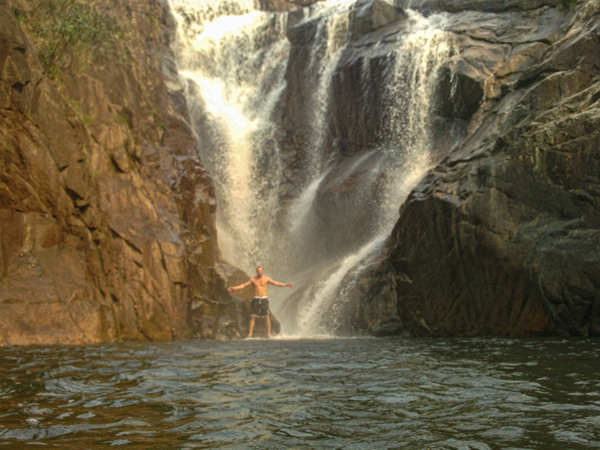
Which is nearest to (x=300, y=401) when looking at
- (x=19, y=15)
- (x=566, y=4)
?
(x=19, y=15)

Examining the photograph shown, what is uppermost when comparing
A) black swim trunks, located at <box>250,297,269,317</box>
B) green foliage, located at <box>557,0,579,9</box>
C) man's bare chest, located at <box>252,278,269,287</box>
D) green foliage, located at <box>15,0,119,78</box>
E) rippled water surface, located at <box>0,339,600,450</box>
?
green foliage, located at <box>557,0,579,9</box>

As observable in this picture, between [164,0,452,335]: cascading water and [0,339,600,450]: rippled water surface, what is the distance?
29.9 ft

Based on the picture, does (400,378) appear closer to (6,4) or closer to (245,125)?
(6,4)

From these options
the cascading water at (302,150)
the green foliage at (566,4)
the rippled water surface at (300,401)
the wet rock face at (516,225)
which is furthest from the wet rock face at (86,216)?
the green foliage at (566,4)

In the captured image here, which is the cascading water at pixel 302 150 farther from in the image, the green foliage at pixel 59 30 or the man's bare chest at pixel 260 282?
the green foliage at pixel 59 30

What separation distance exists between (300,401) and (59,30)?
11.9m

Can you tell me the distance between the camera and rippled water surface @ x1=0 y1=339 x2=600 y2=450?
12.3 feet

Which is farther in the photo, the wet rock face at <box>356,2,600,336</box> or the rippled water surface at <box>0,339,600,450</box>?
the wet rock face at <box>356,2,600,336</box>

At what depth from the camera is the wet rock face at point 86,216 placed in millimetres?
10445

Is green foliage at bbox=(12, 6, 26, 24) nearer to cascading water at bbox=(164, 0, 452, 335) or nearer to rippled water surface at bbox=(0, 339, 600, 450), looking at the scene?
rippled water surface at bbox=(0, 339, 600, 450)

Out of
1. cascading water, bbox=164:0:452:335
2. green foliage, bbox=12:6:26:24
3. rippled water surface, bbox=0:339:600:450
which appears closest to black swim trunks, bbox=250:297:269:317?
cascading water, bbox=164:0:452:335

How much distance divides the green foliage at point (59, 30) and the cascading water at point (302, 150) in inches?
373

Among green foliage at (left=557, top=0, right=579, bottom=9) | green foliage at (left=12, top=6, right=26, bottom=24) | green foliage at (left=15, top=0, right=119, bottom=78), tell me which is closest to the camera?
→ green foliage at (left=12, top=6, right=26, bottom=24)

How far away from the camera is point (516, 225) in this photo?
12.6 m
